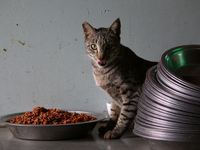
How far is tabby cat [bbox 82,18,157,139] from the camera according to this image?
1497 mm

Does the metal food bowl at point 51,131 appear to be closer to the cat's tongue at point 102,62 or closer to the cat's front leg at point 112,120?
the cat's front leg at point 112,120

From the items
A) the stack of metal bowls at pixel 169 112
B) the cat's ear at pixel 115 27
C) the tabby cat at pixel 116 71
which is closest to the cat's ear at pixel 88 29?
the tabby cat at pixel 116 71

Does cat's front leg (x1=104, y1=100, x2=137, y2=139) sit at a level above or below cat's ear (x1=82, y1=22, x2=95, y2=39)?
below

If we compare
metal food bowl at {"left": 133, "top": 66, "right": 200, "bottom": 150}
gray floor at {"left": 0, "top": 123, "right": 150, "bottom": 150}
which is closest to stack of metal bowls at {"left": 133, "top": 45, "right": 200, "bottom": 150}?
metal food bowl at {"left": 133, "top": 66, "right": 200, "bottom": 150}

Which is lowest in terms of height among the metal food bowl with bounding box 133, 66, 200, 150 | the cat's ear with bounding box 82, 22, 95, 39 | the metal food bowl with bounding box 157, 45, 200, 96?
the metal food bowl with bounding box 133, 66, 200, 150

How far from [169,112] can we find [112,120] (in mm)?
782

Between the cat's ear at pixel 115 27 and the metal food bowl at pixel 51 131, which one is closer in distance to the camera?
the metal food bowl at pixel 51 131

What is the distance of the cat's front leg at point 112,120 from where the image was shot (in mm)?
1656

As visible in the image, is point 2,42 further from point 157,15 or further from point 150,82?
point 150,82

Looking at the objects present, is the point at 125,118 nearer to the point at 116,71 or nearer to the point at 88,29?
the point at 116,71

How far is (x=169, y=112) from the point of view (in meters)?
0.95

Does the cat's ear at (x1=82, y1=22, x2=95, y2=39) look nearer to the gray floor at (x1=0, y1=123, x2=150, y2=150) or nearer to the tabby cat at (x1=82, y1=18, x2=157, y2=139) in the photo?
the tabby cat at (x1=82, y1=18, x2=157, y2=139)

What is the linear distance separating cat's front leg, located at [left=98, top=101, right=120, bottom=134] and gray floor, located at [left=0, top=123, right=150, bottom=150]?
0.36 feet

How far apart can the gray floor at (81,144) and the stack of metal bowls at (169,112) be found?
32 cm
